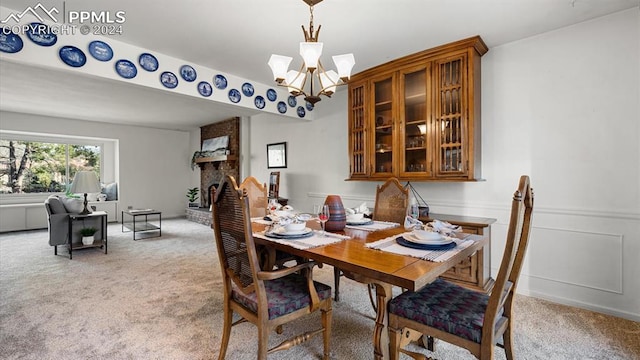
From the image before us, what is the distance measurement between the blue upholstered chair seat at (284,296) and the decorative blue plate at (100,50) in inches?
98.4

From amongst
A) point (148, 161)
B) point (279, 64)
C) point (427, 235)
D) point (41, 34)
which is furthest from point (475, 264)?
point (148, 161)

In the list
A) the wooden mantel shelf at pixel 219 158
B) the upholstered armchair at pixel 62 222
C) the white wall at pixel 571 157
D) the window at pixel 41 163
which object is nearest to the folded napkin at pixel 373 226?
the white wall at pixel 571 157

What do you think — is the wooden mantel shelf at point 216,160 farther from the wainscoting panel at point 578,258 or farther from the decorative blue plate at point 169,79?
the wainscoting panel at point 578,258

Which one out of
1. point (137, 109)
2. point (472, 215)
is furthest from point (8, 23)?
point (472, 215)

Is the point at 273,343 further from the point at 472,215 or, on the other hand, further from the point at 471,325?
the point at 472,215

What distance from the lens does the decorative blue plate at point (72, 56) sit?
2.43m

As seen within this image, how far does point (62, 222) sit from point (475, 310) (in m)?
5.18

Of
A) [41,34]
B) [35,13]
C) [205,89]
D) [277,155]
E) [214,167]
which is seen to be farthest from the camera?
[214,167]

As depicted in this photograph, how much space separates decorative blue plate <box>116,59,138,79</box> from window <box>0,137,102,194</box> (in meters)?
5.52

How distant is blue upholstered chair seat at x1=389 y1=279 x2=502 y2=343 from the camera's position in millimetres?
1228

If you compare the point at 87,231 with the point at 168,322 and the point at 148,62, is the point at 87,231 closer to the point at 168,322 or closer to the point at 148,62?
the point at 148,62

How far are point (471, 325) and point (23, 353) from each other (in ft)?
8.57

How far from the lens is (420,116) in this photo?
2980mm

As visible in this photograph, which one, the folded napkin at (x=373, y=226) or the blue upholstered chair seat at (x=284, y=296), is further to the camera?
the folded napkin at (x=373, y=226)
